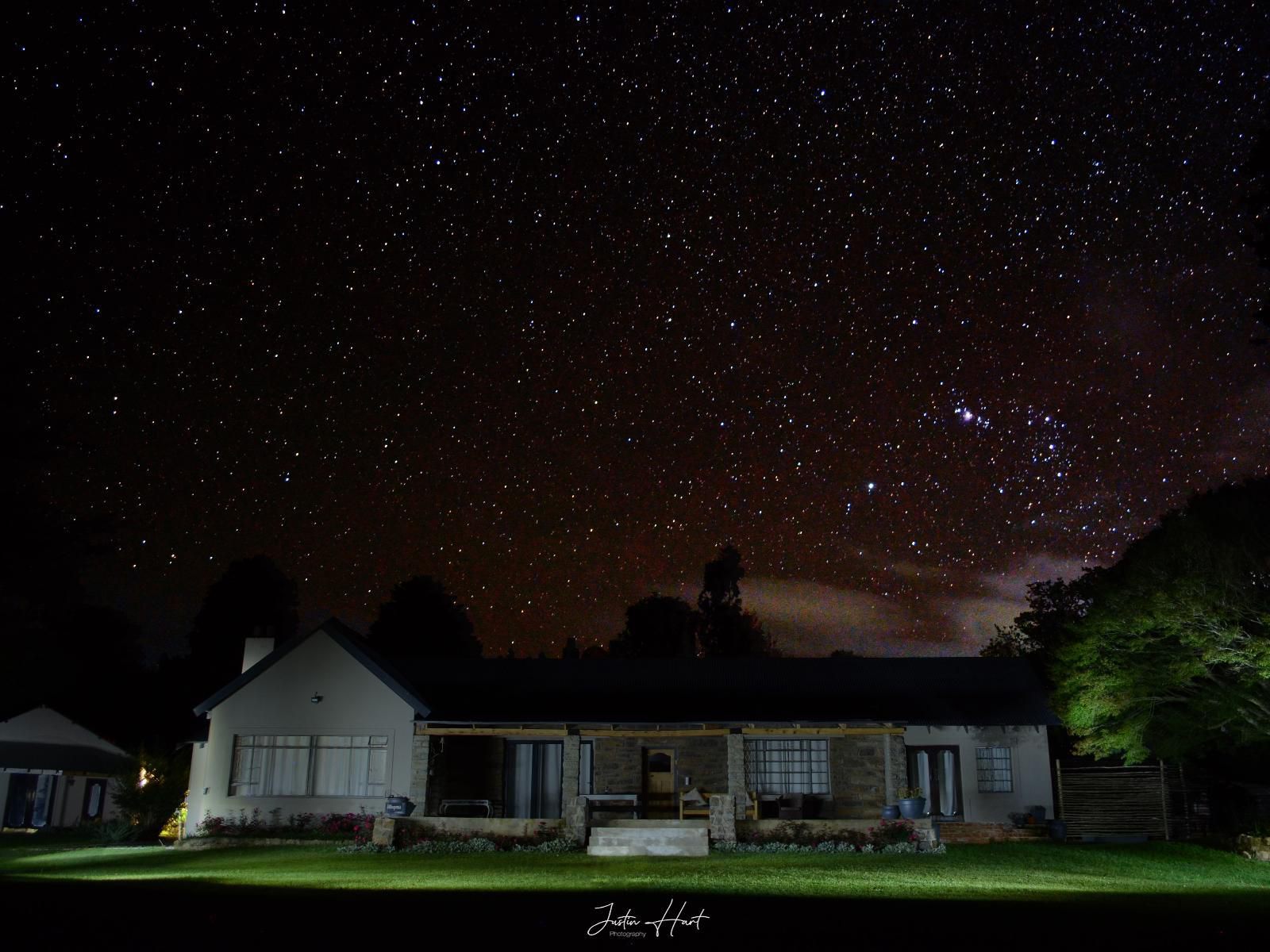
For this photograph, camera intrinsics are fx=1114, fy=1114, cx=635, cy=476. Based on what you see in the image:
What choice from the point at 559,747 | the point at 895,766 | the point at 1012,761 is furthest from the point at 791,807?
the point at 1012,761

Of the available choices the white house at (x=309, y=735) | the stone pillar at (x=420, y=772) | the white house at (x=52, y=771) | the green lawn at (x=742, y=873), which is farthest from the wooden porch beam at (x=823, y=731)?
the white house at (x=52, y=771)

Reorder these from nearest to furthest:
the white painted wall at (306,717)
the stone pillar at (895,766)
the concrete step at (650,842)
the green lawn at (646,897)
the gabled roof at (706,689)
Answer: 1. the green lawn at (646,897)
2. the concrete step at (650,842)
3. the stone pillar at (895,766)
4. the white painted wall at (306,717)
5. the gabled roof at (706,689)

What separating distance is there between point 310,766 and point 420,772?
298 cm

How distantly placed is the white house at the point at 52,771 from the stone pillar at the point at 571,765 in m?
17.7

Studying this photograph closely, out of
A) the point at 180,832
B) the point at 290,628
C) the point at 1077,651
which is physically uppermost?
the point at 290,628

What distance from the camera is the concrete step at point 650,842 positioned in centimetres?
1905

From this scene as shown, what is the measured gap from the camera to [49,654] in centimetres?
5725

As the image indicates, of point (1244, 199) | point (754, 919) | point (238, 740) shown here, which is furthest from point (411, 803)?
point (1244, 199)

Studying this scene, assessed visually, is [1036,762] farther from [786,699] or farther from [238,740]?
[238,740]

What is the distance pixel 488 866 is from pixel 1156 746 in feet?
45.9

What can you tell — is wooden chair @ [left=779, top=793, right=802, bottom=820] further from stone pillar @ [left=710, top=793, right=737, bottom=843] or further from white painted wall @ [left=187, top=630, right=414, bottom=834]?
white painted wall @ [left=187, top=630, right=414, bottom=834]

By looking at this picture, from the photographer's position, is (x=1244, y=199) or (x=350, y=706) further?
(x=350, y=706)

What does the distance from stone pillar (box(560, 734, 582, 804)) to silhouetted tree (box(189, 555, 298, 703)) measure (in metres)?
40.2

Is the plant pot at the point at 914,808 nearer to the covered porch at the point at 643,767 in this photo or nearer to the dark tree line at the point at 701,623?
the covered porch at the point at 643,767
